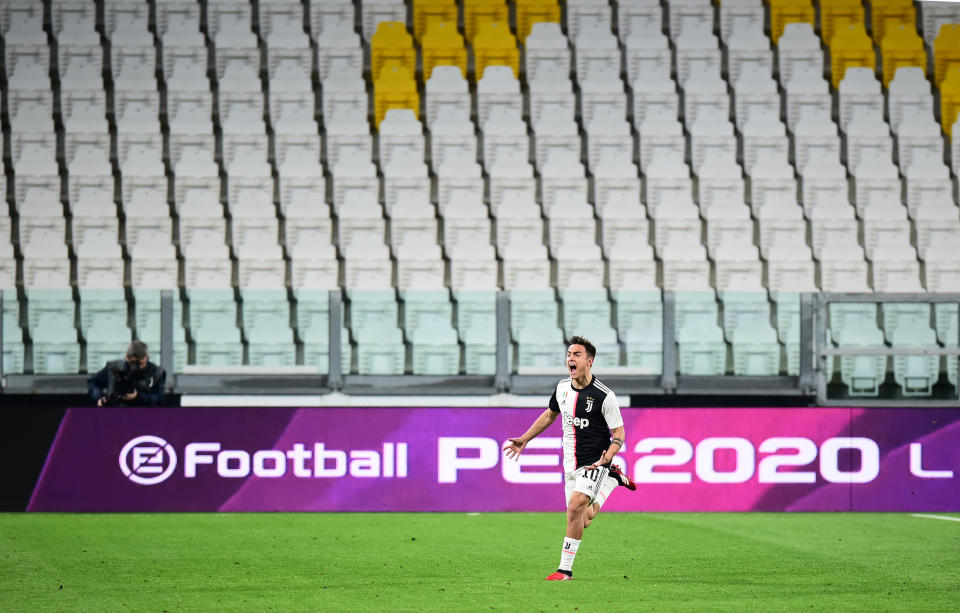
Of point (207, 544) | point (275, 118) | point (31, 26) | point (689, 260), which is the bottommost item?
point (207, 544)

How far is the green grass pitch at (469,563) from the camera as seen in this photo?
666 cm

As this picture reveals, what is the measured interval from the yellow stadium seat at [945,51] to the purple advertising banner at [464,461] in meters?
8.56

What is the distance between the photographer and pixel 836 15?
19.2 meters

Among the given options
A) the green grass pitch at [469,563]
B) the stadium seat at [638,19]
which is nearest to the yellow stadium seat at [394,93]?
the stadium seat at [638,19]

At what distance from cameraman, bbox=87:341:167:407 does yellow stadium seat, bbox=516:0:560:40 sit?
30.8 ft

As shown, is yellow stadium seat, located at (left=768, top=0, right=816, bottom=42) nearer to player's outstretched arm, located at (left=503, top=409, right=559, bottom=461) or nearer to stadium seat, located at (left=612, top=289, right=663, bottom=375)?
stadium seat, located at (left=612, top=289, right=663, bottom=375)

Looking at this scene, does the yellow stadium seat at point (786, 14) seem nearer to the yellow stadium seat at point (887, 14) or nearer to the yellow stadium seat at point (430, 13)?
the yellow stadium seat at point (887, 14)

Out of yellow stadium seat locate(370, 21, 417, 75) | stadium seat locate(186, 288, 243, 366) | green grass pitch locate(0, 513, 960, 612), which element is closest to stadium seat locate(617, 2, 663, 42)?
yellow stadium seat locate(370, 21, 417, 75)

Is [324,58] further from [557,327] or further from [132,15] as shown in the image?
[557,327]

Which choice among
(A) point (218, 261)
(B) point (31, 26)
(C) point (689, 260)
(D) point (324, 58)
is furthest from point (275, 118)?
(C) point (689, 260)

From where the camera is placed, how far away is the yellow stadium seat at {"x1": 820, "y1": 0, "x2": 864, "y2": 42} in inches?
752

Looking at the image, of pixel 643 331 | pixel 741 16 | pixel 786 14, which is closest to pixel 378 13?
pixel 741 16

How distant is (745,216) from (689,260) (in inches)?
50.2

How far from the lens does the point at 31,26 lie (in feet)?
58.3
